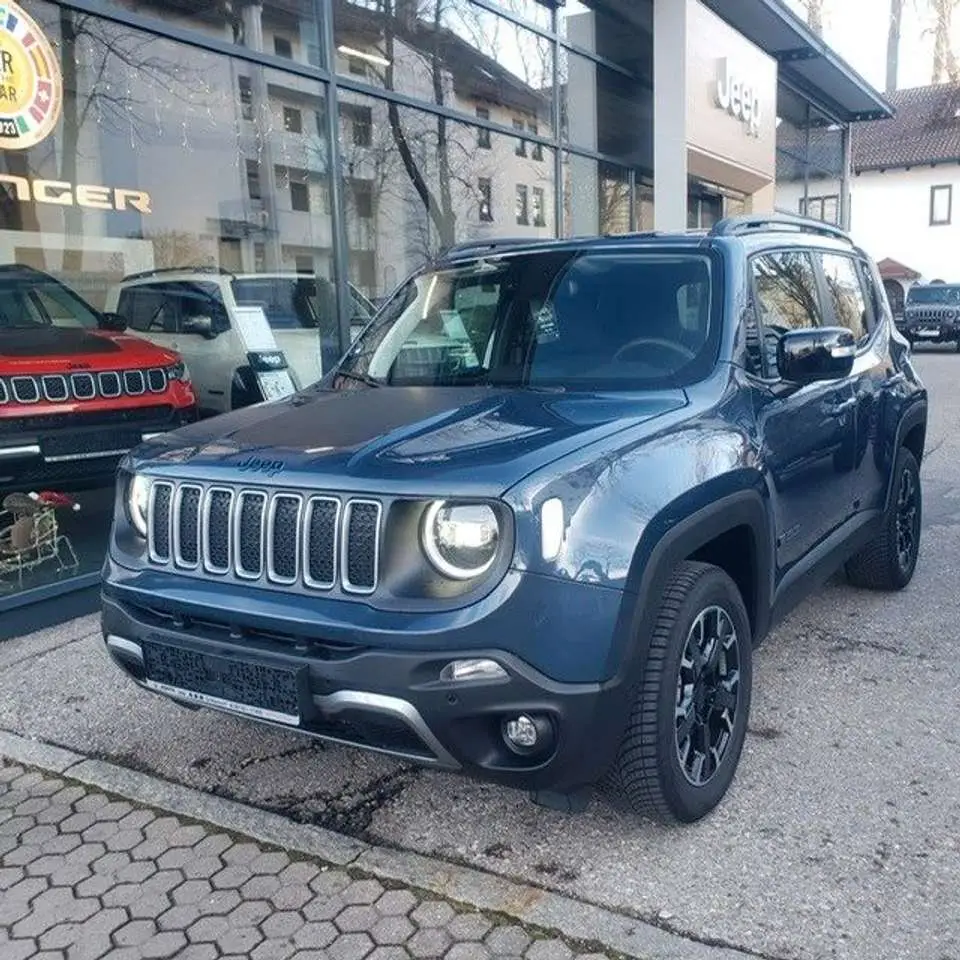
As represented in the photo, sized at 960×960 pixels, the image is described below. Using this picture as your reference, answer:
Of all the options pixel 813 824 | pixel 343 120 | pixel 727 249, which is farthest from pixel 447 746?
pixel 343 120

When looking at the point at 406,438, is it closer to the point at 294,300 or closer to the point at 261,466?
the point at 261,466

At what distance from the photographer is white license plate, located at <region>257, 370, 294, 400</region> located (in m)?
7.62

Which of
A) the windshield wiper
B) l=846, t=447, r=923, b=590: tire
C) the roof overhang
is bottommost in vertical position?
l=846, t=447, r=923, b=590: tire

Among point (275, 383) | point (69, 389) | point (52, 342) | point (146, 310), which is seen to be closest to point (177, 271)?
point (146, 310)

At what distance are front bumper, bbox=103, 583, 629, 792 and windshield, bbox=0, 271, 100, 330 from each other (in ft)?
13.5

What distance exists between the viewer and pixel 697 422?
3059 mm

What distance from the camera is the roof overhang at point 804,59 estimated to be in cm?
1400

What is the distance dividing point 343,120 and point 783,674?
5.85 meters

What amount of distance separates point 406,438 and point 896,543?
333cm

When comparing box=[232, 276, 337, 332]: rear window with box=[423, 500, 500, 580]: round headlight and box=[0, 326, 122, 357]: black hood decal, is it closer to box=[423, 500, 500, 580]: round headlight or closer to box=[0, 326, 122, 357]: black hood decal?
box=[0, 326, 122, 357]: black hood decal

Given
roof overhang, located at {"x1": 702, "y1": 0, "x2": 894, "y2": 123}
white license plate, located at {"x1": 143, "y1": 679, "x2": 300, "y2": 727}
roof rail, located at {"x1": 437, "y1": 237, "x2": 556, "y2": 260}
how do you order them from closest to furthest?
white license plate, located at {"x1": 143, "y1": 679, "x2": 300, "y2": 727} < roof rail, located at {"x1": 437, "y1": 237, "x2": 556, "y2": 260} < roof overhang, located at {"x1": 702, "y1": 0, "x2": 894, "y2": 123}

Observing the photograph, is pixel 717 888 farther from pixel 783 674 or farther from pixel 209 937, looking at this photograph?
pixel 783 674

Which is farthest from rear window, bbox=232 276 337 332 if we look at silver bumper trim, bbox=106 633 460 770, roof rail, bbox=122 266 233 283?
silver bumper trim, bbox=106 633 460 770

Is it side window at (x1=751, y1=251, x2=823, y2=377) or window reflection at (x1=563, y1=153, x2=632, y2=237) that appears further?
window reflection at (x1=563, y1=153, x2=632, y2=237)
